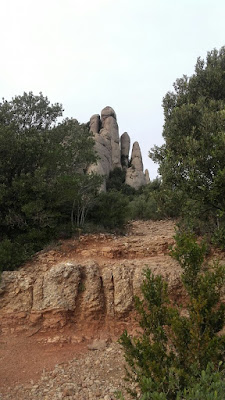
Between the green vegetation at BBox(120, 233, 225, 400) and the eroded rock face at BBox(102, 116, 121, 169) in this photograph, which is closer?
the green vegetation at BBox(120, 233, 225, 400)

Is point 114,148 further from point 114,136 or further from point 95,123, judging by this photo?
point 95,123

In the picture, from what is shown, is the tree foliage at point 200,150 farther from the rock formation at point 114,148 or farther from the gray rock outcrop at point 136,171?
the gray rock outcrop at point 136,171

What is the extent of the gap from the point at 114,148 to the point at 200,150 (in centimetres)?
3397

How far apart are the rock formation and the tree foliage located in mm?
25452

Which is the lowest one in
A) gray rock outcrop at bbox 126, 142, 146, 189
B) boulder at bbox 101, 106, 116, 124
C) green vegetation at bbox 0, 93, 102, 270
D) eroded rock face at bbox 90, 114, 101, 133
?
green vegetation at bbox 0, 93, 102, 270

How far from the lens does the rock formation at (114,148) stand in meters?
38.8

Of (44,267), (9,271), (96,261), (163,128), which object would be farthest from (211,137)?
(9,271)

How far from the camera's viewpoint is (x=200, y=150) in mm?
8711

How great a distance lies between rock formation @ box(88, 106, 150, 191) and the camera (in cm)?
3884

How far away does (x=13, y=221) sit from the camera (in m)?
11.4

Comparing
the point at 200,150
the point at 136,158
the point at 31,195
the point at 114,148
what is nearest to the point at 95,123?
the point at 114,148

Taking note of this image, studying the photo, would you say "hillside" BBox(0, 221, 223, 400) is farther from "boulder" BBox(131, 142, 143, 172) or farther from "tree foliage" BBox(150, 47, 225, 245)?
"boulder" BBox(131, 142, 143, 172)

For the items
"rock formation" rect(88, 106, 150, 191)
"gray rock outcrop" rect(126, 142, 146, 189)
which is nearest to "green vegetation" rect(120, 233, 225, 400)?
"rock formation" rect(88, 106, 150, 191)

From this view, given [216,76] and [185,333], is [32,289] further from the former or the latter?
[216,76]
